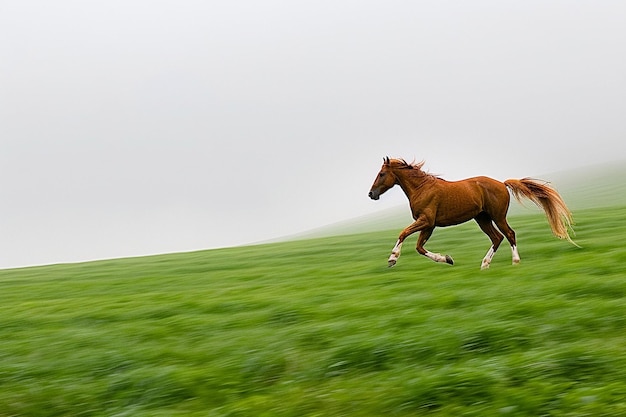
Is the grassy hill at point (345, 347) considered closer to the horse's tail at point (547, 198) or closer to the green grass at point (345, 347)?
the green grass at point (345, 347)

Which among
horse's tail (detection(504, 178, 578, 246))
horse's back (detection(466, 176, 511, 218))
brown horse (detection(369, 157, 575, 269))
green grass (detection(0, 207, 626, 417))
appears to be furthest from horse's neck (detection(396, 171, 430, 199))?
horse's tail (detection(504, 178, 578, 246))

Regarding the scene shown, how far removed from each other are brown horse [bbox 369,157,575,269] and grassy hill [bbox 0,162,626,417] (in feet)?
2.20

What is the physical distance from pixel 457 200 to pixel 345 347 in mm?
6659

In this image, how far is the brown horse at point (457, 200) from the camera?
47.9 ft

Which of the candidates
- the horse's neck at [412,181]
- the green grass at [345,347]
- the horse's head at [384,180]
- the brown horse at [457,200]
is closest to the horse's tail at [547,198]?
the brown horse at [457,200]

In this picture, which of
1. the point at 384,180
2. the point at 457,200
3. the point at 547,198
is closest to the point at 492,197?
the point at 457,200

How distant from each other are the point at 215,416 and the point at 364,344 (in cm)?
231

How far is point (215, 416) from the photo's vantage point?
711 cm

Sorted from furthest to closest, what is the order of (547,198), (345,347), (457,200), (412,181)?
(547,198) < (412,181) < (457,200) < (345,347)

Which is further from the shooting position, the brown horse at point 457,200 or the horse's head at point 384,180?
the horse's head at point 384,180

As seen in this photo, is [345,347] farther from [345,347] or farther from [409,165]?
[409,165]

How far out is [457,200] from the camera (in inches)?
575

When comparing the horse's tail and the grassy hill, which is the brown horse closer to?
the horse's tail

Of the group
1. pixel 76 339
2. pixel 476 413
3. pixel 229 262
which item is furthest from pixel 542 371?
pixel 229 262
